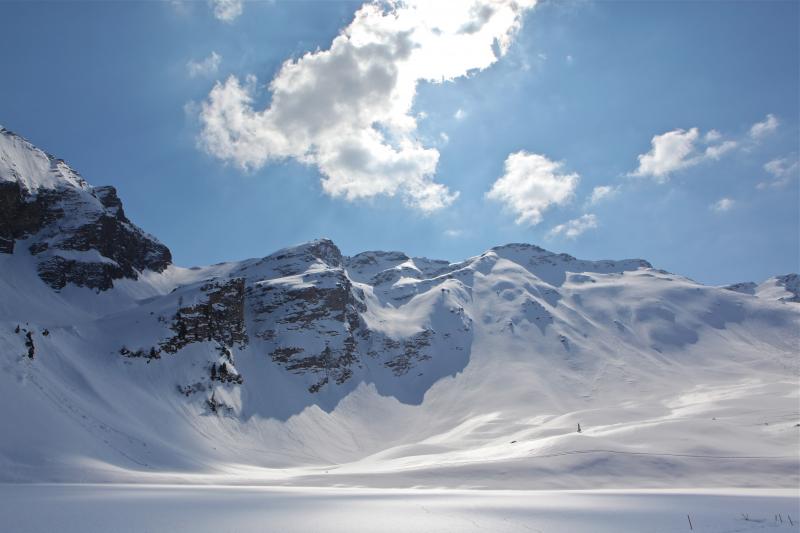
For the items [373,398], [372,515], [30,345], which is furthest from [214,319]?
[372,515]

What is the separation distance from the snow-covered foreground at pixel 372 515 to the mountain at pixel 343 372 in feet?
64.9

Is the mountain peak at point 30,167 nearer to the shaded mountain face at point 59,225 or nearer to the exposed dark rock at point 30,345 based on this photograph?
the shaded mountain face at point 59,225

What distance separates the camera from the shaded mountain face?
102 m

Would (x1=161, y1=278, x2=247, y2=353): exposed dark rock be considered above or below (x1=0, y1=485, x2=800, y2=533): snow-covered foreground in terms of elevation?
above

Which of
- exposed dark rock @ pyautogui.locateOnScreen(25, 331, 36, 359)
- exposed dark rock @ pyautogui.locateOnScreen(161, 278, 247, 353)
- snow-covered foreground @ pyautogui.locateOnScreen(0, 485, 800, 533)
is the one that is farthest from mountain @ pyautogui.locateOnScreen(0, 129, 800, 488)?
snow-covered foreground @ pyautogui.locateOnScreen(0, 485, 800, 533)

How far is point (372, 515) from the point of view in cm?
1805

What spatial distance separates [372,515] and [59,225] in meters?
120

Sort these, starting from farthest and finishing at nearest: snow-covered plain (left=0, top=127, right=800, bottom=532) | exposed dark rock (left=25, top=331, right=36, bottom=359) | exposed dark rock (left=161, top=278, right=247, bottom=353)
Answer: exposed dark rock (left=161, top=278, right=247, bottom=353) → exposed dark rock (left=25, top=331, right=36, bottom=359) → snow-covered plain (left=0, top=127, right=800, bottom=532)

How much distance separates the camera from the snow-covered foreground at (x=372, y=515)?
1492 centimetres

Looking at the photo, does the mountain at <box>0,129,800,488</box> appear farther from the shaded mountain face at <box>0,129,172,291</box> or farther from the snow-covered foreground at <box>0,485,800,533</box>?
the snow-covered foreground at <box>0,485,800,533</box>

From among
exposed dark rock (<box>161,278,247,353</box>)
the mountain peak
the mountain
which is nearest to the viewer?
the mountain

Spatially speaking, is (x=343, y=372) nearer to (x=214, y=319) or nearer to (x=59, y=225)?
(x=214, y=319)

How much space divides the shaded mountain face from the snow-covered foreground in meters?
98.3

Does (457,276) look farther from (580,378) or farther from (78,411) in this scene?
(78,411)
